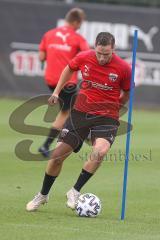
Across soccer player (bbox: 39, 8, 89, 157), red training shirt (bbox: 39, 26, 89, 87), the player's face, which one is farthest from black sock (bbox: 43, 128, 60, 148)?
the player's face

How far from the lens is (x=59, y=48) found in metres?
15.5

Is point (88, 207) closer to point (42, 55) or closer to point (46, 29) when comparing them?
point (42, 55)

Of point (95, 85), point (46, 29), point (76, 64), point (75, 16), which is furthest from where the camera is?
point (46, 29)

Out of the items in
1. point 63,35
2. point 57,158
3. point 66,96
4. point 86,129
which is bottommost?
point 66,96

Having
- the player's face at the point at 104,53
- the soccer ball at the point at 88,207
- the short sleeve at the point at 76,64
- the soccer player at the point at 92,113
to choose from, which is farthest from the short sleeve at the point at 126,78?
the soccer ball at the point at 88,207

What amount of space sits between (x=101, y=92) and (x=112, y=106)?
0.73 ft

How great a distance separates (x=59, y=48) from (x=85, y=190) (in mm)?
4945

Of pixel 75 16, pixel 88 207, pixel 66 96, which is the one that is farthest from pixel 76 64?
pixel 75 16

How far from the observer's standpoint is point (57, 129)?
47.3ft

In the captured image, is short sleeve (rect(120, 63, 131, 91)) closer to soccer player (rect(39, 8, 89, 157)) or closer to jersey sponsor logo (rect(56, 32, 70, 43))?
soccer player (rect(39, 8, 89, 157))

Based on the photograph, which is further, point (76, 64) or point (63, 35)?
point (63, 35)

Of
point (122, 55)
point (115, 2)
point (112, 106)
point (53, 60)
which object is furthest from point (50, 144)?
point (115, 2)

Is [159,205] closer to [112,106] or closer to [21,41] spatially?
[112,106]

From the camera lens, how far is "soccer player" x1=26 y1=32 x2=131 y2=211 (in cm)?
959
